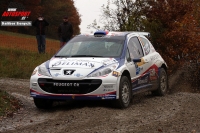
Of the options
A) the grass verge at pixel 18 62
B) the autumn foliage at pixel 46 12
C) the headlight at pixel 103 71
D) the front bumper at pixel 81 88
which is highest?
the headlight at pixel 103 71

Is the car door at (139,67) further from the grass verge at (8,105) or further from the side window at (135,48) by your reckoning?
the grass verge at (8,105)

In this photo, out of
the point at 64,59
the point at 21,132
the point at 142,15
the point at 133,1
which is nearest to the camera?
the point at 21,132

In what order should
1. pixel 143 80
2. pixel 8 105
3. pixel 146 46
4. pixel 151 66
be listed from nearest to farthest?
pixel 8 105 < pixel 143 80 < pixel 151 66 < pixel 146 46

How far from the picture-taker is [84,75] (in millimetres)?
10531

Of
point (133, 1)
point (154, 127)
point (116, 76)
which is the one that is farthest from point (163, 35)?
point (154, 127)

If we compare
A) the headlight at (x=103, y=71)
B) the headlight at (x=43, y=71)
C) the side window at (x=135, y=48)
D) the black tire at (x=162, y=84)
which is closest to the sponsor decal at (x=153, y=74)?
the black tire at (x=162, y=84)

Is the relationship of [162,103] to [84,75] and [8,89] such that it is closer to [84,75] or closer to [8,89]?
[84,75]

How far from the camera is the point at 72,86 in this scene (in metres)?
10.6

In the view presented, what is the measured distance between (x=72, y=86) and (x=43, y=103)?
1.03 meters

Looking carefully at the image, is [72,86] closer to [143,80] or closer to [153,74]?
[143,80]

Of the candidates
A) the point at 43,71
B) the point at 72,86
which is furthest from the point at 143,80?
the point at 43,71

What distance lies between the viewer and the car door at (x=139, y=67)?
39.3 feet

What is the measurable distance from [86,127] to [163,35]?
1277cm

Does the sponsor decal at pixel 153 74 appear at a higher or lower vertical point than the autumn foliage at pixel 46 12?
higher
